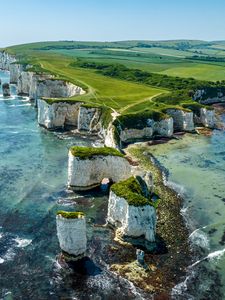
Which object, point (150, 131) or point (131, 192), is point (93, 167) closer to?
point (131, 192)

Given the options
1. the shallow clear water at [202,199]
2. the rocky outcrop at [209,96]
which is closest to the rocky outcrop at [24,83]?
the rocky outcrop at [209,96]

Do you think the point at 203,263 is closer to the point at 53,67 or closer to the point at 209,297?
the point at 209,297

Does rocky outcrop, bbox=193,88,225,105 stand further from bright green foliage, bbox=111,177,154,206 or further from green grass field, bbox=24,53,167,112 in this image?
bright green foliage, bbox=111,177,154,206

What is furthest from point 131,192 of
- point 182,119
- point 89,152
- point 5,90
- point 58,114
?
point 5,90

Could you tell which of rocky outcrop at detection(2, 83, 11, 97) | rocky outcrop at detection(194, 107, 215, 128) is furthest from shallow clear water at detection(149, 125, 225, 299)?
rocky outcrop at detection(2, 83, 11, 97)

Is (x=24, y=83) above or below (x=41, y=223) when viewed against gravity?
above

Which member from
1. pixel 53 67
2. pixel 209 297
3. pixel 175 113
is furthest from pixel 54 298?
pixel 53 67
